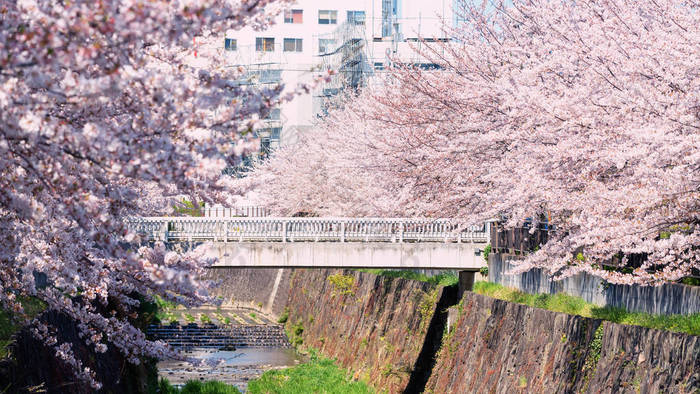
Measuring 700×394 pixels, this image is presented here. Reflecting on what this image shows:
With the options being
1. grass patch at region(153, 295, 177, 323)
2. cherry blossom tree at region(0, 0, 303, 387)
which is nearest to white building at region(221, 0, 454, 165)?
grass patch at region(153, 295, 177, 323)

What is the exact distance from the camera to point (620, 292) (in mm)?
19766

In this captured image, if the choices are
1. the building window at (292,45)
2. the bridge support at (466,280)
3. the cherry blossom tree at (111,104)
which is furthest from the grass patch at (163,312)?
the cherry blossom tree at (111,104)

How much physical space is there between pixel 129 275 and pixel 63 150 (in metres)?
6.97

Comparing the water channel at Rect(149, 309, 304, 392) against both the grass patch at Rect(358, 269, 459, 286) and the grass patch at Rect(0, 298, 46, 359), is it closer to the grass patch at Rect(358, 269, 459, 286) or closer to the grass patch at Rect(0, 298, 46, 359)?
the grass patch at Rect(358, 269, 459, 286)

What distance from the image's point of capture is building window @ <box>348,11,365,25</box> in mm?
74775

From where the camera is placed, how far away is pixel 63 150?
6898mm

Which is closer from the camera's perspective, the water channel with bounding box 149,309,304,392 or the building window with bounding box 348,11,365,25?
the water channel with bounding box 149,309,304,392

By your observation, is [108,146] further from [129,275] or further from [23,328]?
[23,328]

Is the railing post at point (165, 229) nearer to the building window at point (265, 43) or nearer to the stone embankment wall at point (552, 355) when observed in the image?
the stone embankment wall at point (552, 355)

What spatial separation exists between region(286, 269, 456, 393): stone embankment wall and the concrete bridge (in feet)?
6.40

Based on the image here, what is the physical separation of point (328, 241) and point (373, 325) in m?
7.46

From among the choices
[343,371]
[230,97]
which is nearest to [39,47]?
[230,97]

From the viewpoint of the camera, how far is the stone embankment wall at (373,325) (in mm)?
31281

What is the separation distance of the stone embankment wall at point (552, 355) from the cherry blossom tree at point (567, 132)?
4.12 ft
